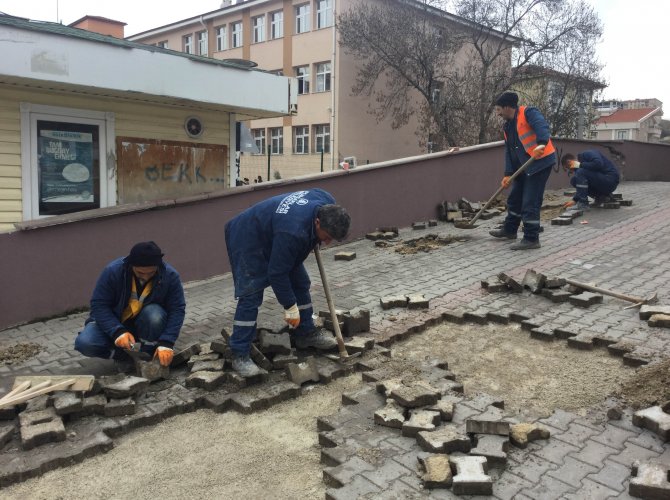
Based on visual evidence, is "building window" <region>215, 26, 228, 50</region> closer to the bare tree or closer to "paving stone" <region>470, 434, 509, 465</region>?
the bare tree

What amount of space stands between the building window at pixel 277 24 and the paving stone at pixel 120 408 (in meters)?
31.4

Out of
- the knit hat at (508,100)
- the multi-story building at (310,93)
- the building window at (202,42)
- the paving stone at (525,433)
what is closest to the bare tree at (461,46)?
the multi-story building at (310,93)

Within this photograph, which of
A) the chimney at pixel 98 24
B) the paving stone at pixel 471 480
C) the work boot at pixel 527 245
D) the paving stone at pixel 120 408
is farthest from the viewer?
the chimney at pixel 98 24

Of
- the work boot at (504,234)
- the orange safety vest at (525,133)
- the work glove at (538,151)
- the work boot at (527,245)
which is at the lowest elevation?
the work boot at (527,245)

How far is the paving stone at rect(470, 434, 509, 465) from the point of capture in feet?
9.89

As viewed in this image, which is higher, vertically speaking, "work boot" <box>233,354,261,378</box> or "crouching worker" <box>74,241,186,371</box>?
"crouching worker" <box>74,241,186,371</box>

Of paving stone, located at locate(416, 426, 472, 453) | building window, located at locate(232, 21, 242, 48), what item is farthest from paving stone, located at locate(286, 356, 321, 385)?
building window, located at locate(232, 21, 242, 48)

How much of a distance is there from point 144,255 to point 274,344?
1.28 meters

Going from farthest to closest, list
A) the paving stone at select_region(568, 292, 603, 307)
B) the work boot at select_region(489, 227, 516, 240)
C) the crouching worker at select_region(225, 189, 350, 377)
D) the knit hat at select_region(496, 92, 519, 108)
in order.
→ the work boot at select_region(489, 227, 516, 240)
the knit hat at select_region(496, 92, 519, 108)
the paving stone at select_region(568, 292, 603, 307)
the crouching worker at select_region(225, 189, 350, 377)

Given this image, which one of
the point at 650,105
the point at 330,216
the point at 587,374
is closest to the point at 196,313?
the point at 330,216

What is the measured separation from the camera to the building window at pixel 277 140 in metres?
32.6

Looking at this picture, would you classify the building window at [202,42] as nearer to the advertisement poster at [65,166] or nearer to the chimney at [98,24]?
the chimney at [98,24]

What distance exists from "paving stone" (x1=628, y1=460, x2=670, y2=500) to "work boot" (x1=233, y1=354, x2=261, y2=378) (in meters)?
2.67

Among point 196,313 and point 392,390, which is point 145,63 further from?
point 392,390
